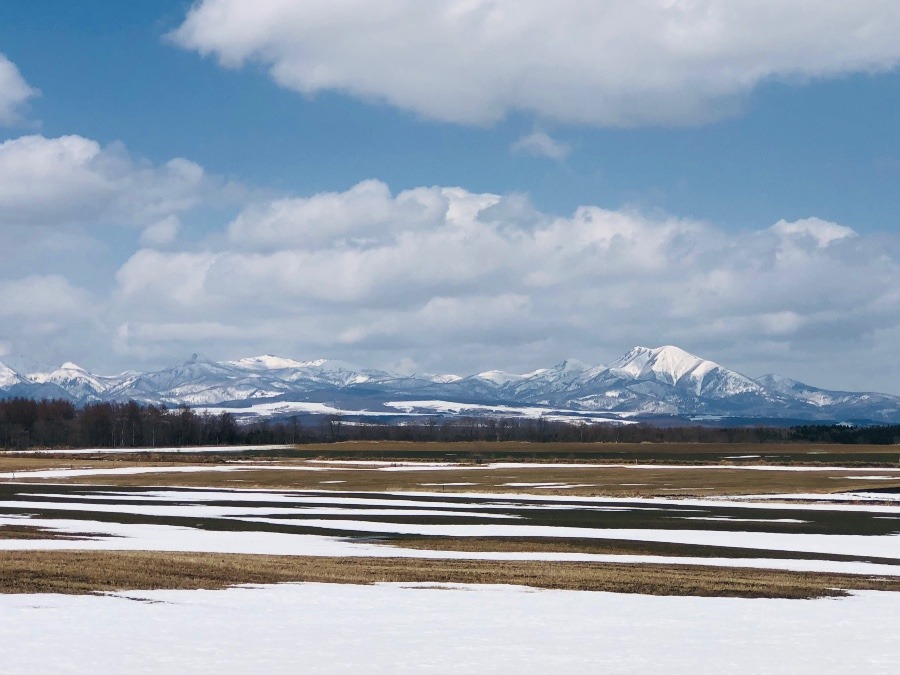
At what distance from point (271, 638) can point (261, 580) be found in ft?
26.9

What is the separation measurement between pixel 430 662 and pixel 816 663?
6175mm

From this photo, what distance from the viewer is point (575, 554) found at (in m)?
37.0

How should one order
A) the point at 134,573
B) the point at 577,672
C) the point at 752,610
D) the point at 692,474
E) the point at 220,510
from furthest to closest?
the point at 692,474
the point at 220,510
the point at 134,573
the point at 752,610
the point at 577,672

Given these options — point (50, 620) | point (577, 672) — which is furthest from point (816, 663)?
point (50, 620)

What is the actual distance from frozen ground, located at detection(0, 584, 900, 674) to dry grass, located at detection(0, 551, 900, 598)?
1.42 metres

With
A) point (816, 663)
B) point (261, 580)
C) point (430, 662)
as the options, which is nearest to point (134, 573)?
point (261, 580)

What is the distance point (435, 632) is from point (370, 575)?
917cm

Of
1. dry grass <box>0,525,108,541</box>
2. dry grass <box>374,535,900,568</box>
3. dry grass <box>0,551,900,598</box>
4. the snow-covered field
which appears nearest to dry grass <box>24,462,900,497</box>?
dry grass <box>374,535,900,568</box>

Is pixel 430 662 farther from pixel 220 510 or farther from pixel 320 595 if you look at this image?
pixel 220 510

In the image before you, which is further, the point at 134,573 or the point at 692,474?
the point at 692,474

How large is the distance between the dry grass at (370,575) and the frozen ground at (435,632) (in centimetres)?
142

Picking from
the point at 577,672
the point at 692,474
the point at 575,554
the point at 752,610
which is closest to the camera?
the point at 577,672

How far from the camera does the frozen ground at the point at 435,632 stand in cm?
1734

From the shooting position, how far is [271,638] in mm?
19281
